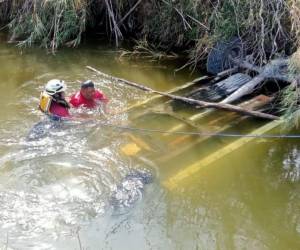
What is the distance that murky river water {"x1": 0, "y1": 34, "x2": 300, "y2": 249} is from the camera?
16.8ft

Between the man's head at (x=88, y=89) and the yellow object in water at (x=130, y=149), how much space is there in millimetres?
934

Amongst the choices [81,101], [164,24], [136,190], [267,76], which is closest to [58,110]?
[81,101]

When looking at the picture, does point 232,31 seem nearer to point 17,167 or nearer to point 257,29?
point 257,29

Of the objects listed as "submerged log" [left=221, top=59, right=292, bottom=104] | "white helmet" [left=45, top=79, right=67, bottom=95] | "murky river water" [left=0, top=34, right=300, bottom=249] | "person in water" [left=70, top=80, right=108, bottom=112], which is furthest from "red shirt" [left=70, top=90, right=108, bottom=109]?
"submerged log" [left=221, top=59, right=292, bottom=104]

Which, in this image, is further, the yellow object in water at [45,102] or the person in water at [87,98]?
the person in water at [87,98]

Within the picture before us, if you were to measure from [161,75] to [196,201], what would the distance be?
3.58 metres

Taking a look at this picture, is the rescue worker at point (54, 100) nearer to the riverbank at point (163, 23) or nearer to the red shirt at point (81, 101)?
the red shirt at point (81, 101)

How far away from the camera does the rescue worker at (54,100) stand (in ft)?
21.8

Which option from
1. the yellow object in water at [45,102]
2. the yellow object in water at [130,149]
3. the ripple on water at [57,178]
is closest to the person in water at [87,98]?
the ripple on water at [57,178]

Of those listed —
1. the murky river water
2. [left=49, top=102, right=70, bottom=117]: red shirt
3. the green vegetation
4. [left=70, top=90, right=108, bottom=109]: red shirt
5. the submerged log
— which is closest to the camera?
the murky river water

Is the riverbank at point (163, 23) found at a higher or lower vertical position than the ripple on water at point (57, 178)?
higher

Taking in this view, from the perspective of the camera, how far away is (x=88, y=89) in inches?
273

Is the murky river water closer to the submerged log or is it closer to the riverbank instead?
the submerged log

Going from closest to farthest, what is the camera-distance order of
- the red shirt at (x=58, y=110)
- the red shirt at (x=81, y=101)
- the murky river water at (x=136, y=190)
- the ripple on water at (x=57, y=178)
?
the murky river water at (x=136, y=190) → the ripple on water at (x=57, y=178) → the red shirt at (x=58, y=110) → the red shirt at (x=81, y=101)
